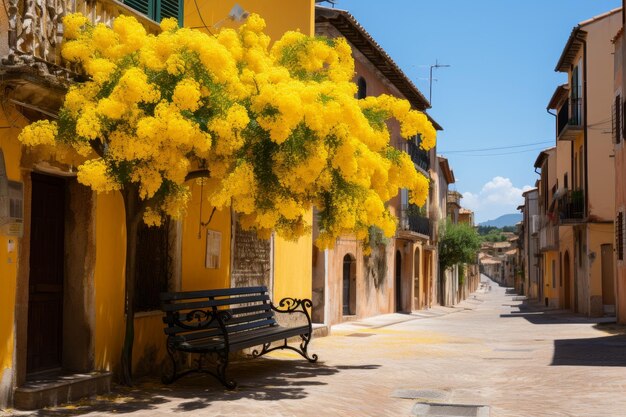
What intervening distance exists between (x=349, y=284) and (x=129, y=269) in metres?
17.6

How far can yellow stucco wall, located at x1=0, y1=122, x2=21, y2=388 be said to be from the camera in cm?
775

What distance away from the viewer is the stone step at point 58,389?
7793 mm

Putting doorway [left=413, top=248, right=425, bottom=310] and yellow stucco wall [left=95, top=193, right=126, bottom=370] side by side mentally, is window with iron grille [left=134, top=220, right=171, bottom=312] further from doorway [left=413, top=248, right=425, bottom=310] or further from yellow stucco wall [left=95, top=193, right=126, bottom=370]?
doorway [left=413, top=248, right=425, bottom=310]

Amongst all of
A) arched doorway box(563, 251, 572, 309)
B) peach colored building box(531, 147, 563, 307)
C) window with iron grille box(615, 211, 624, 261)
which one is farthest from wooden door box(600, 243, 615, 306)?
peach colored building box(531, 147, 563, 307)

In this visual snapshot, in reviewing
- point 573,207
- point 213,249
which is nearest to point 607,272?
point 573,207

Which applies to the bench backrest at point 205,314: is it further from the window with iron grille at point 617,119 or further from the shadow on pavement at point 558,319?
the shadow on pavement at point 558,319

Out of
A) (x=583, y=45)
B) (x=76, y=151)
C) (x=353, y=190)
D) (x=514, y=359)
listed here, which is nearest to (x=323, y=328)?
(x=514, y=359)

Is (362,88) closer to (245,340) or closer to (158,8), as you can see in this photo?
(158,8)

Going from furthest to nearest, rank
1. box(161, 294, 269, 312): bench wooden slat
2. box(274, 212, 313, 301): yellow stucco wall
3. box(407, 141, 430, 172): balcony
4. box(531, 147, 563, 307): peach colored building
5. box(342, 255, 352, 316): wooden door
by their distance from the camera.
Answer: box(531, 147, 563, 307): peach colored building → box(407, 141, 430, 172): balcony → box(342, 255, 352, 316): wooden door → box(274, 212, 313, 301): yellow stucco wall → box(161, 294, 269, 312): bench wooden slat

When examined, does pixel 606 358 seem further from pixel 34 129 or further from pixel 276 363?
pixel 34 129

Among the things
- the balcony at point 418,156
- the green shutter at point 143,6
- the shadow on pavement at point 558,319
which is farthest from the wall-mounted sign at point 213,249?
the balcony at point 418,156

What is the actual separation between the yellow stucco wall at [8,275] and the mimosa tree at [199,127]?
0.30 m

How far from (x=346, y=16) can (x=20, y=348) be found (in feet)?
55.1

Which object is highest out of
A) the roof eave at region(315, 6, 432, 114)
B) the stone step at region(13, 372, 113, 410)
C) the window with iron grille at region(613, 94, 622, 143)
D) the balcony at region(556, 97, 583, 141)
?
the roof eave at region(315, 6, 432, 114)
